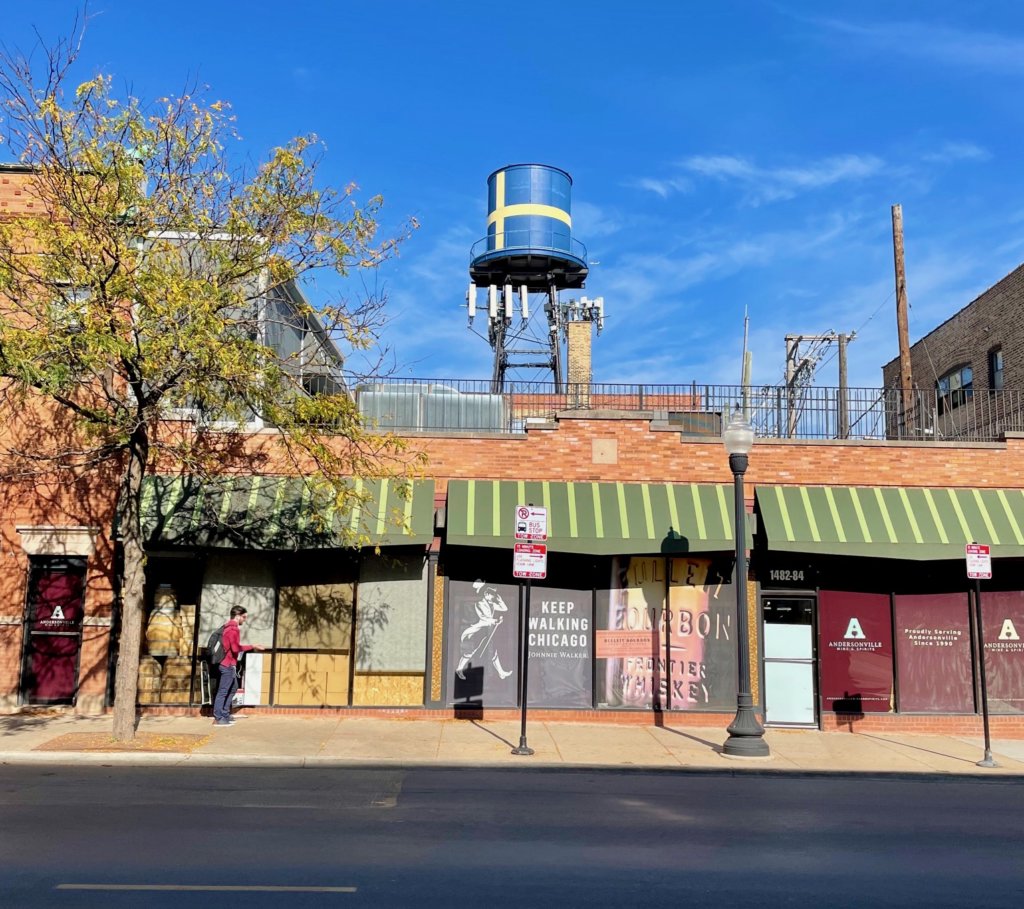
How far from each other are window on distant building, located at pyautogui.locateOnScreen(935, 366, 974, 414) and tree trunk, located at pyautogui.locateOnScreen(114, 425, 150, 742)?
79.0ft

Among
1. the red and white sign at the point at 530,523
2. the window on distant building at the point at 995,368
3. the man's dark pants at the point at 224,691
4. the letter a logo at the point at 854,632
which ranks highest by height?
the window on distant building at the point at 995,368

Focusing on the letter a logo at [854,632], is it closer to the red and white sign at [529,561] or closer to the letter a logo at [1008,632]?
the letter a logo at [1008,632]

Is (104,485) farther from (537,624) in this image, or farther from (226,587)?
(537,624)

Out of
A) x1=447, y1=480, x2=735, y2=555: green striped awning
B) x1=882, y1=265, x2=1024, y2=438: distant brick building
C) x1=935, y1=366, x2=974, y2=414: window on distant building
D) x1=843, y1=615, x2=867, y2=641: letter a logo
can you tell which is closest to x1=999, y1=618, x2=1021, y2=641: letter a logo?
x1=843, y1=615, x2=867, y2=641: letter a logo

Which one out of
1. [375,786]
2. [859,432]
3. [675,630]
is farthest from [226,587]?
[859,432]

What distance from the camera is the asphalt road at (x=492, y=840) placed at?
635 cm

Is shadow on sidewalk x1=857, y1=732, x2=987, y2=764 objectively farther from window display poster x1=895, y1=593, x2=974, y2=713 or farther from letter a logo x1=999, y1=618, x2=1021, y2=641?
letter a logo x1=999, y1=618, x2=1021, y2=641

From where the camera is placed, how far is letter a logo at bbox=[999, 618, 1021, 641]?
15.8m

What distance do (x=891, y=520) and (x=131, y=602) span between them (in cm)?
1171

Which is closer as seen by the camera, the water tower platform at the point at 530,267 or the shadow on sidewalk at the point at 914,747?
the shadow on sidewalk at the point at 914,747

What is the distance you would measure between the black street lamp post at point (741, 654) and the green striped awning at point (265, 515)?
4690 mm

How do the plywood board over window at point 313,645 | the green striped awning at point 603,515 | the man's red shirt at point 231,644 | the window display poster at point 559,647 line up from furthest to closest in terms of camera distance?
the window display poster at point 559,647 → the plywood board over window at point 313,645 → the green striped awning at point 603,515 → the man's red shirt at point 231,644

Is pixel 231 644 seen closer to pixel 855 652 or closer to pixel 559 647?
pixel 559 647

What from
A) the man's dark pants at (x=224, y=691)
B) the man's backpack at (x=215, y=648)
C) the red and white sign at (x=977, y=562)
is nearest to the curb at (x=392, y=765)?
the man's dark pants at (x=224, y=691)
